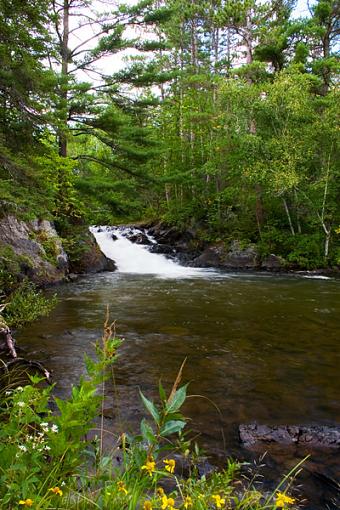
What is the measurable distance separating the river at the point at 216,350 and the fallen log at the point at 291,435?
0.14m

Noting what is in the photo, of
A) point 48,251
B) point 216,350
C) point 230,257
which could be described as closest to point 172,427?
point 216,350

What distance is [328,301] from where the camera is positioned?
36.8 ft

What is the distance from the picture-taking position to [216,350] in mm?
6770

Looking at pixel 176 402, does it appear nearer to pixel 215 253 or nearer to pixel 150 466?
pixel 150 466

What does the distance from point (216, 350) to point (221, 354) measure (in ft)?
0.72

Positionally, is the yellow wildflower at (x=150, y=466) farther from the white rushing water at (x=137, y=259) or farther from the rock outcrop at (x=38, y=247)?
the white rushing water at (x=137, y=259)

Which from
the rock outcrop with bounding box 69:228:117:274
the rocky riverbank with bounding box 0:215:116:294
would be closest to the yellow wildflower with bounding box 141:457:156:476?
the rocky riverbank with bounding box 0:215:116:294

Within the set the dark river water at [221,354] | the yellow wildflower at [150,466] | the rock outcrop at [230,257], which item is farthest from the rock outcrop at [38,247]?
the yellow wildflower at [150,466]

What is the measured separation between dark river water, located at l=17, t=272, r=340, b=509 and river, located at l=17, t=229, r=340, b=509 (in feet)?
0.06

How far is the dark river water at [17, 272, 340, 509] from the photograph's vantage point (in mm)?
4285

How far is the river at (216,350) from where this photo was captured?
4.53 m

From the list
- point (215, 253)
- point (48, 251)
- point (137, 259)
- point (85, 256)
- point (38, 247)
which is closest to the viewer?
point (38, 247)

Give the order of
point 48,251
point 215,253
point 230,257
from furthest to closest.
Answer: point 215,253 < point 230,257 < point 48,251

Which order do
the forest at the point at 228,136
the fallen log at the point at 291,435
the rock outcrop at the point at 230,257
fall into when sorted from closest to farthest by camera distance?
1. the fallen log at the point at 291,435
2. the forest at the point at 228,136
3. the rock outcrop at the point at 230,257
